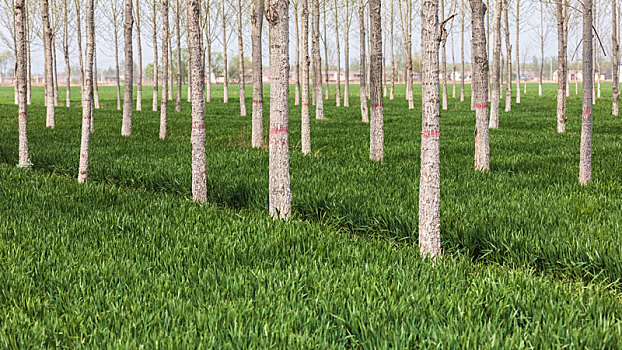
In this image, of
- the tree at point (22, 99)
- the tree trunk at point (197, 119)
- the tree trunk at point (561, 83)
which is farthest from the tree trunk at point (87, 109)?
the tree trunk at point (561, 83)

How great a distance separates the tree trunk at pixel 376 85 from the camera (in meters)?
10.3

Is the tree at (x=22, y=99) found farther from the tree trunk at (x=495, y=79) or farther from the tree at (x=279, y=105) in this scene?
the tree trunk at (x=495, y=79)

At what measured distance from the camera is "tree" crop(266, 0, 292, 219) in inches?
233

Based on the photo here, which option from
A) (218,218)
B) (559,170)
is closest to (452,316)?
(218,218)

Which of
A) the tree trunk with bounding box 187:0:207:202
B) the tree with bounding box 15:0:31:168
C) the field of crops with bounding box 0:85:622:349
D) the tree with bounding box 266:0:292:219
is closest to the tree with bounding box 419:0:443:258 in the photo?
the field of crops with bounding box 0:85:622:349

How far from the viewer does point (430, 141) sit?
4.73 metres

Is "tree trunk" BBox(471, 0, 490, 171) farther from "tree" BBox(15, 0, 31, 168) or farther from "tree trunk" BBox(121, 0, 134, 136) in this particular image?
"tree trunk" BBox(121, 0, 134, 136)

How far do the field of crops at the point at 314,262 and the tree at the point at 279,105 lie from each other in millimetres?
292

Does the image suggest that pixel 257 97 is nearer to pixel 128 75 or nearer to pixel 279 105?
pixel 128 75

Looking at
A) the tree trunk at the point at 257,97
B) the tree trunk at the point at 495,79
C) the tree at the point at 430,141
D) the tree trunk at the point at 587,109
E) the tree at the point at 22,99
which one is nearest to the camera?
the tree at the point at 430,141

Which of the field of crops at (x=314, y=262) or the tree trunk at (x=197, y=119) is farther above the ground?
the tree trunk at (x=197, y=119)

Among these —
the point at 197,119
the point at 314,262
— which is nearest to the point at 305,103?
the point at 197,119

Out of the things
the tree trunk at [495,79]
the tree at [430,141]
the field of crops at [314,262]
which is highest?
the tree trunk at [495,79]

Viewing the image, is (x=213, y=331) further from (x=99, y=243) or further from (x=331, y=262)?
(x=99, y=243)
